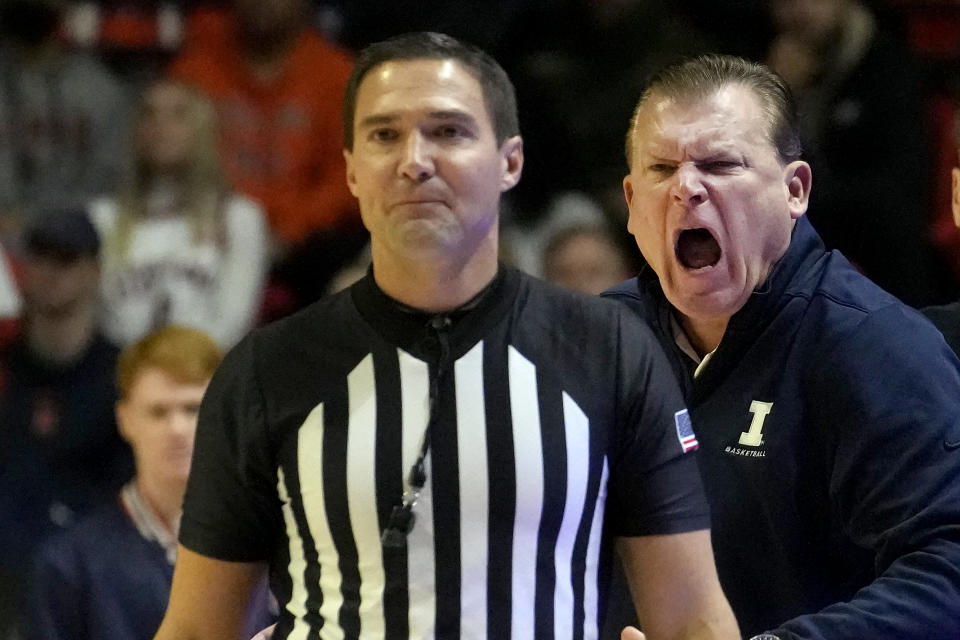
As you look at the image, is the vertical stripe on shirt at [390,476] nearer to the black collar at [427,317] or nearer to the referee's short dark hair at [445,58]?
the black collar at [427,317]

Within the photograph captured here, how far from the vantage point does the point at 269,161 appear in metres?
5.25

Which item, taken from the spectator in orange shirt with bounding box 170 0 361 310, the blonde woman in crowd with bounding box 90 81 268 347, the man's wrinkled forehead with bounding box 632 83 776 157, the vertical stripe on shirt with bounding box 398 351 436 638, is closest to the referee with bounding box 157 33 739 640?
the vertical stripe on shirt with bounding box 398 351 436 638

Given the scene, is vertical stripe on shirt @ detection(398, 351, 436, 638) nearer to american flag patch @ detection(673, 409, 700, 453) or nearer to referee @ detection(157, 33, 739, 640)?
referee @ detection(157, 33, 739, 640)

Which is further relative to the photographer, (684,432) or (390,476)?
(684,432)

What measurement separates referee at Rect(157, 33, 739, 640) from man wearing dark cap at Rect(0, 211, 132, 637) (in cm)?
248

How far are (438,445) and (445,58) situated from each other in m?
0.60

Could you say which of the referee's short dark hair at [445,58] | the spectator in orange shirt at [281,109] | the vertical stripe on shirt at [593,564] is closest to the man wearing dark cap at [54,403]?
the spectator in orange shirt at [281,109]

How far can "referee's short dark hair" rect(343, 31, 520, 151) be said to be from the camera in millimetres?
2297

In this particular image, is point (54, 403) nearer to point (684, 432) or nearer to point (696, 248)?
point (696, 248)

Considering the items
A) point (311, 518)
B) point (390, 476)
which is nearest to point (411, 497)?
point (390, 476)

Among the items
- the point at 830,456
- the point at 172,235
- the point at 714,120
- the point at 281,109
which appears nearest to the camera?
the point at 830,456

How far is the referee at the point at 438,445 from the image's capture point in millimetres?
2139

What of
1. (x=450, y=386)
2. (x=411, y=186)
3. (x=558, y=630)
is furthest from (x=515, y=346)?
(x=558, y=630)

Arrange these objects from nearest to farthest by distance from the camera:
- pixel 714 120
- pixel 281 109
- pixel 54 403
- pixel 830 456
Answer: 1. pixel 830 456
2. pixel 714 120
3. pixel 54 403
4. pixel 281 109
